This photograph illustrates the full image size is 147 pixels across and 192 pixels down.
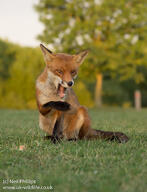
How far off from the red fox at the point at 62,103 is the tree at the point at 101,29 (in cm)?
2700

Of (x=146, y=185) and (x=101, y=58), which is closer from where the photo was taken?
(x=146, y=185)

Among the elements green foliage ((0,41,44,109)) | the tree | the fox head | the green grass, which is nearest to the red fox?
the fox head

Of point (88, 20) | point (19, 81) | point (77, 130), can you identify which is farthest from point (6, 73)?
point (77, 130)

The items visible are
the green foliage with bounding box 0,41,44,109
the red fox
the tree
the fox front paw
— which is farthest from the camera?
the green foliage with bounding box 0,41,44,109

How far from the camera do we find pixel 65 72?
6.36 metres

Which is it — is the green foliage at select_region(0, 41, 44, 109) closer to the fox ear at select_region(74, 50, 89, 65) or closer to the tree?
the tree

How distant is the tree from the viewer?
34.8 meters

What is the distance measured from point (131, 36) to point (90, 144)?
103 ft

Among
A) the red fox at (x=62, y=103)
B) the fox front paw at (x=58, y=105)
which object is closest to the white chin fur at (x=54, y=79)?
the red fox at (x=62, y=103)

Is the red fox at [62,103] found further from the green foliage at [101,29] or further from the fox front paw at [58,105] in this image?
the green foliage at [101,29]

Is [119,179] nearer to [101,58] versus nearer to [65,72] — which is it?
[65,72]

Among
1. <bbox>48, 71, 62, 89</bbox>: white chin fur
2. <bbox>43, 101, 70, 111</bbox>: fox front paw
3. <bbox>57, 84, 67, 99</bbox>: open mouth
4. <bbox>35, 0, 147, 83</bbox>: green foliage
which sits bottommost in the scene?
<bbox>43, 101, 70, 111</bbox>: fox front paw

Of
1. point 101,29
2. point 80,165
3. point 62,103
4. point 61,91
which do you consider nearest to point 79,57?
point 61,91

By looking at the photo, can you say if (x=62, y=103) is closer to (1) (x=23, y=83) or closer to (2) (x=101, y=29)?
(2) (x=101, y=29)
